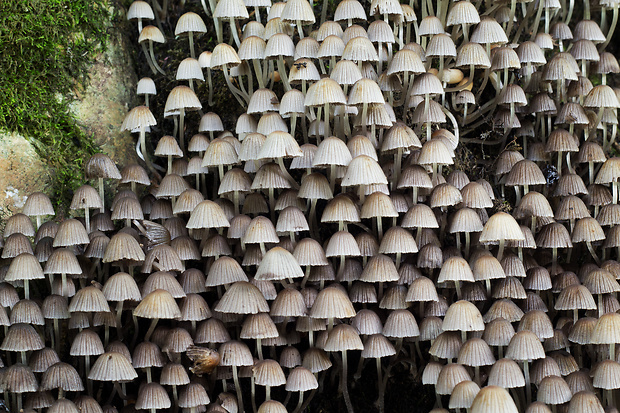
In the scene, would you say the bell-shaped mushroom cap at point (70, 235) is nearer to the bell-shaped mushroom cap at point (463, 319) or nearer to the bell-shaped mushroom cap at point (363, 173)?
the bell-shaped mushroom cap at point (363, 173)

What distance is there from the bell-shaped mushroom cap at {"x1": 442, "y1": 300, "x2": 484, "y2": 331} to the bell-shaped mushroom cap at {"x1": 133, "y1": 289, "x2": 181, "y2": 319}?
3.82 feet

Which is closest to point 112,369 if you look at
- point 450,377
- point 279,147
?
point 279,147

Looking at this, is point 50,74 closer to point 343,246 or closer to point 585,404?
point 343,246

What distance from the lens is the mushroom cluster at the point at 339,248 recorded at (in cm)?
281

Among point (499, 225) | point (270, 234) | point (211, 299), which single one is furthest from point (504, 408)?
point (211, 299)

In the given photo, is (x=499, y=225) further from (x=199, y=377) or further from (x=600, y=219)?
(x=199, y=377)

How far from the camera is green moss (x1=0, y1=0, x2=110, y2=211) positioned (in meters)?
3.39

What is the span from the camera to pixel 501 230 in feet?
9.62

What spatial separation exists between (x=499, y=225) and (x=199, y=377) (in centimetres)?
153

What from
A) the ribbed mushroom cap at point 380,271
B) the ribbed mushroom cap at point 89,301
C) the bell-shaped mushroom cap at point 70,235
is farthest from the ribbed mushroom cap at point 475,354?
the bell-shaped mushroom cap at point 70,235

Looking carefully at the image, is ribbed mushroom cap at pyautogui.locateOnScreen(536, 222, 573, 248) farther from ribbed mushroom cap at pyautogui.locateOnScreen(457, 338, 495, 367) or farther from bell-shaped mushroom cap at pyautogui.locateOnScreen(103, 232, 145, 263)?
bell-shaped mushroom cap at pyautogui.locateOnScreen(103, 232, 145, 263)

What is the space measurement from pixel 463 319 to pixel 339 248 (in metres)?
0.62

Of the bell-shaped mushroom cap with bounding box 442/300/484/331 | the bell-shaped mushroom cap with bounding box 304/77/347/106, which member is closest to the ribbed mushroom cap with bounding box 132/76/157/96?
the bell-shaped mushroom cap with bounding box 304/77/347/106

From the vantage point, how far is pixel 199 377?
9.75 feet
